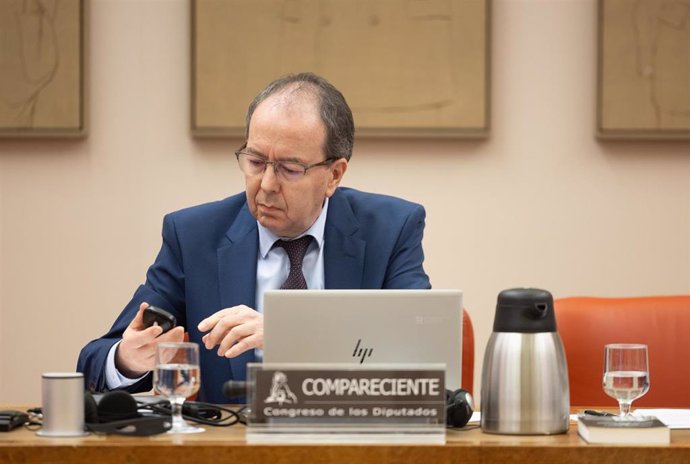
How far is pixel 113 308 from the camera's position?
3.75m

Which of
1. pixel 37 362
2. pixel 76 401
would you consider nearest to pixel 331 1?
pixel 37 362

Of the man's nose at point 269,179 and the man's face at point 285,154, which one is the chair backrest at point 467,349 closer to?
the man's face at point 285,154

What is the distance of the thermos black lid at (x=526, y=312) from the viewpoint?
191 cm

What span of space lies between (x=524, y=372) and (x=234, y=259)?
1066mm

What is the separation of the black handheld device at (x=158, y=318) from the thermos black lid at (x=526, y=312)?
2.36 feet

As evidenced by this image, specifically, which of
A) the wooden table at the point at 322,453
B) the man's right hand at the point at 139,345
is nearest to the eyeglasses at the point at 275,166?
the man's right hand at the point at 139,345

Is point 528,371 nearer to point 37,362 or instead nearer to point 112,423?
point 112,423

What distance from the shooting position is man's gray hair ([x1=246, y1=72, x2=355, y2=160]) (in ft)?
8.75

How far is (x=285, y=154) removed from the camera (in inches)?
103

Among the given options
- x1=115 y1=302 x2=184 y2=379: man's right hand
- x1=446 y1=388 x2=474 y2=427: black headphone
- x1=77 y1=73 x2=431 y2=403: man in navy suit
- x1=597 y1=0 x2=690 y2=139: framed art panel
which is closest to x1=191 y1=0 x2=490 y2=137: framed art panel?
x1=597 y1=0 x2=690 y2=139: framed art panel

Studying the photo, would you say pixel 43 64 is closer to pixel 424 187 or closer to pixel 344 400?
pixel 424 187

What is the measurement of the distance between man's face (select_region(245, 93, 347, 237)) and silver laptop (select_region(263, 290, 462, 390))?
2.26 ft

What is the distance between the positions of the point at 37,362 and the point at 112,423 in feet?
6.73

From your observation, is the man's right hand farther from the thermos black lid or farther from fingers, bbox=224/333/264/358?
the thermos black lid
